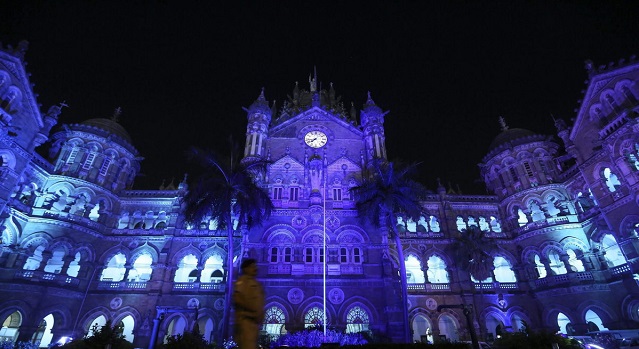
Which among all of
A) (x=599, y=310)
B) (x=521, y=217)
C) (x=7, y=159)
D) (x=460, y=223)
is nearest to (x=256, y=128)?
(x=7, y=159)

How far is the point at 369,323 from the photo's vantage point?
2875 centimetres

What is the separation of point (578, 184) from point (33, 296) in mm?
51500

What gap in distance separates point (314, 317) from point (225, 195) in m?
13.4

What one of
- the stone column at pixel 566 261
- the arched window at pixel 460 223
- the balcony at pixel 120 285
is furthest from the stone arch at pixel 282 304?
the stone column at pixel 566 261

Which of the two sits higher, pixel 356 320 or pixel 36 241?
pixel 36 241

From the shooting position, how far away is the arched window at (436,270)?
35.0 m

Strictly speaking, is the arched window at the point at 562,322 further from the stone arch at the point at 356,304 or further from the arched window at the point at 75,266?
the arched window at the point at 75,266

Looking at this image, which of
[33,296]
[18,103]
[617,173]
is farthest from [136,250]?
[617,173]

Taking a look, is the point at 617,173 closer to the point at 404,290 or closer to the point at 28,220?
the point at 404,290

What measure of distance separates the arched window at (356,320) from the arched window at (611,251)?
2248 centimetres

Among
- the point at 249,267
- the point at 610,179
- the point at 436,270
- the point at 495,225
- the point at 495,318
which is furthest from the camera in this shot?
the point at 495,225

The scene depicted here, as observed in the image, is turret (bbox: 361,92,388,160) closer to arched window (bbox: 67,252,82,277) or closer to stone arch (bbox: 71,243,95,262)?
stone arch (bbox: 71,243,95,262)

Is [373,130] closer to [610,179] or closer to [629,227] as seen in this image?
[610,179]

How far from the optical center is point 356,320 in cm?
2908
